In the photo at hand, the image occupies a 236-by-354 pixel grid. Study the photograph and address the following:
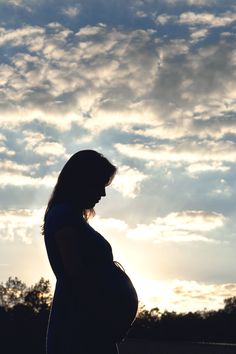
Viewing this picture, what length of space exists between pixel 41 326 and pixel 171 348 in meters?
21.6

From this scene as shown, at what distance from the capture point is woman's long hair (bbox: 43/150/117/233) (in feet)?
10.6

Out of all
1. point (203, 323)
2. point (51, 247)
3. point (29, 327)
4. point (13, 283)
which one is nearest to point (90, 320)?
point (51, 247)

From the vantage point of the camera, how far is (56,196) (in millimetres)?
3279

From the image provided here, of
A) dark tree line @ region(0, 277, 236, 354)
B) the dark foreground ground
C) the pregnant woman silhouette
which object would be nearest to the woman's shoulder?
the pregnant woman silhouette

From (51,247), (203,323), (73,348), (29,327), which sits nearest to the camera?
(73,348)

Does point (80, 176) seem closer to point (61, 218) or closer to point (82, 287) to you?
point (61, 218)

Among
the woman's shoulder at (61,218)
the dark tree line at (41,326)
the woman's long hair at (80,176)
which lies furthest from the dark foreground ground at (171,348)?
the woman's shoulder at (61,218)

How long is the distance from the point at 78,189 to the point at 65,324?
73 cm

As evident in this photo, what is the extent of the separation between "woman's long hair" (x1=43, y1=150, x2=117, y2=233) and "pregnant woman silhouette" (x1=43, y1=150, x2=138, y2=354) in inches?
0.5

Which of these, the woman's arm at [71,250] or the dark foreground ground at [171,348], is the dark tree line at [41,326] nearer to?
the dark foreground ground at [171,348]

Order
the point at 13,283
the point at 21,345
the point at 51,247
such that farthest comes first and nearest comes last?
the point at 13,283 → the point at 21,345 → the point at 51,247

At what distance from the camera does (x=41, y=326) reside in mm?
51781

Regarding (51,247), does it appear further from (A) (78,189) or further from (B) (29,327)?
(B) (29,327)

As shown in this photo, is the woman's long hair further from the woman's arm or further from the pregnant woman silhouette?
the woman's arm
